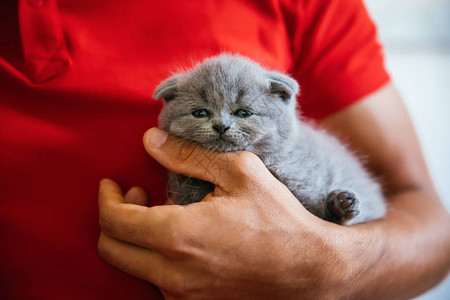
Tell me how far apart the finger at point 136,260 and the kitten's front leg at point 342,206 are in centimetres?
57

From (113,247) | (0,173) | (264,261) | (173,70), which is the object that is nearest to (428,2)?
(173,70)

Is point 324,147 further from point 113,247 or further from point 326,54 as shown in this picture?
point 113,247

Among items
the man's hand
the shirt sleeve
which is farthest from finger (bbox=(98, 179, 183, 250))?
the shirt sleeve

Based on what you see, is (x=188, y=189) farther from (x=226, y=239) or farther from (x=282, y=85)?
(x=282, y=85)

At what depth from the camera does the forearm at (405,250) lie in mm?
1082

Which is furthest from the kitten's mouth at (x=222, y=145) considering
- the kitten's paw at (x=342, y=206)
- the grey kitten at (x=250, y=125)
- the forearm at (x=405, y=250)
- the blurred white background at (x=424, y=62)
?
the blurred white background at (x=424, y=62)

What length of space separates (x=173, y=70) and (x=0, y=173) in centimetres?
65

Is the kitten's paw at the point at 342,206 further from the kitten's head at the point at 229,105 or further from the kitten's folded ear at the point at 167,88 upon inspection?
the kitten's folded ear at the point at 167,88

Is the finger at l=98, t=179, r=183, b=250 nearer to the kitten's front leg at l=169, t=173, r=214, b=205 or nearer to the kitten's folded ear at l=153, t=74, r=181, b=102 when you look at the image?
the kitten's front leg at l=169, t=173, r=214, b=205

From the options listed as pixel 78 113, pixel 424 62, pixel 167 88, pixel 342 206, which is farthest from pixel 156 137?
pixel 424 62

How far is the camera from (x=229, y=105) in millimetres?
986

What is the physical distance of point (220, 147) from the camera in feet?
3.16

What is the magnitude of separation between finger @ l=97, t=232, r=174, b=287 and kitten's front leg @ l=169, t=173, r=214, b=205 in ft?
0.69

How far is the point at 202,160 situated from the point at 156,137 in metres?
0.17
